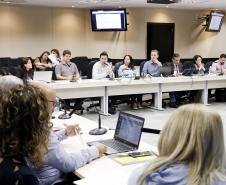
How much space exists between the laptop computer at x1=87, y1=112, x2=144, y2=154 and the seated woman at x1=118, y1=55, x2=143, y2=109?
4807 millimetres

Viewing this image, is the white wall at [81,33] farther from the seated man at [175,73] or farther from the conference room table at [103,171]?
the conference room table at [103,171]

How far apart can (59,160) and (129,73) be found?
5.54 meters

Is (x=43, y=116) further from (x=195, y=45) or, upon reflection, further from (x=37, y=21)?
(x=195, y=45)

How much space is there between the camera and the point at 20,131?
128 cm

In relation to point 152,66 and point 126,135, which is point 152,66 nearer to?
point 152,66

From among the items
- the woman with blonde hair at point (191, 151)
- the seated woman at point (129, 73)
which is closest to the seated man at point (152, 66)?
the seated woman at point (129, 73)

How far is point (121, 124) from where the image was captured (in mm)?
2863

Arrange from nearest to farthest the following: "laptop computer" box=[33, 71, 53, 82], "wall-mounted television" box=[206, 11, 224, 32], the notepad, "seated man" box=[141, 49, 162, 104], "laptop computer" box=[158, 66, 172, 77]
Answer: the notepad, "laptop computer" box=[33, 71, 53, 82], "laptop computer" box=[158, 66, 172, 77], "seated man" box=[141, 49, 162, 104], "wall-mounted television" box=[206, 11, 224, 32]

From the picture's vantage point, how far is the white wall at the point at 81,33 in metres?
10.9

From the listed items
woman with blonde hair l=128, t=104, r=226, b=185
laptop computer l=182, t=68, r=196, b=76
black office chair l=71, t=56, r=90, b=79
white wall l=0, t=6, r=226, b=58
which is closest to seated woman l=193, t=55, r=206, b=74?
laptop computer l=182, t=68, r=196, b=76

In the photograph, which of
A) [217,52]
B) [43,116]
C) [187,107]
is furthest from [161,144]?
[217,52]

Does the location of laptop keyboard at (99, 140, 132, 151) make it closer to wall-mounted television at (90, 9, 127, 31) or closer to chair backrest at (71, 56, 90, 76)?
chair backrest at (71, 56, 90, 76)

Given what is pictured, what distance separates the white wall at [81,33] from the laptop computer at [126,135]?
860 centimetres

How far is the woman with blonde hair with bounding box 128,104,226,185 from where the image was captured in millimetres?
1339
